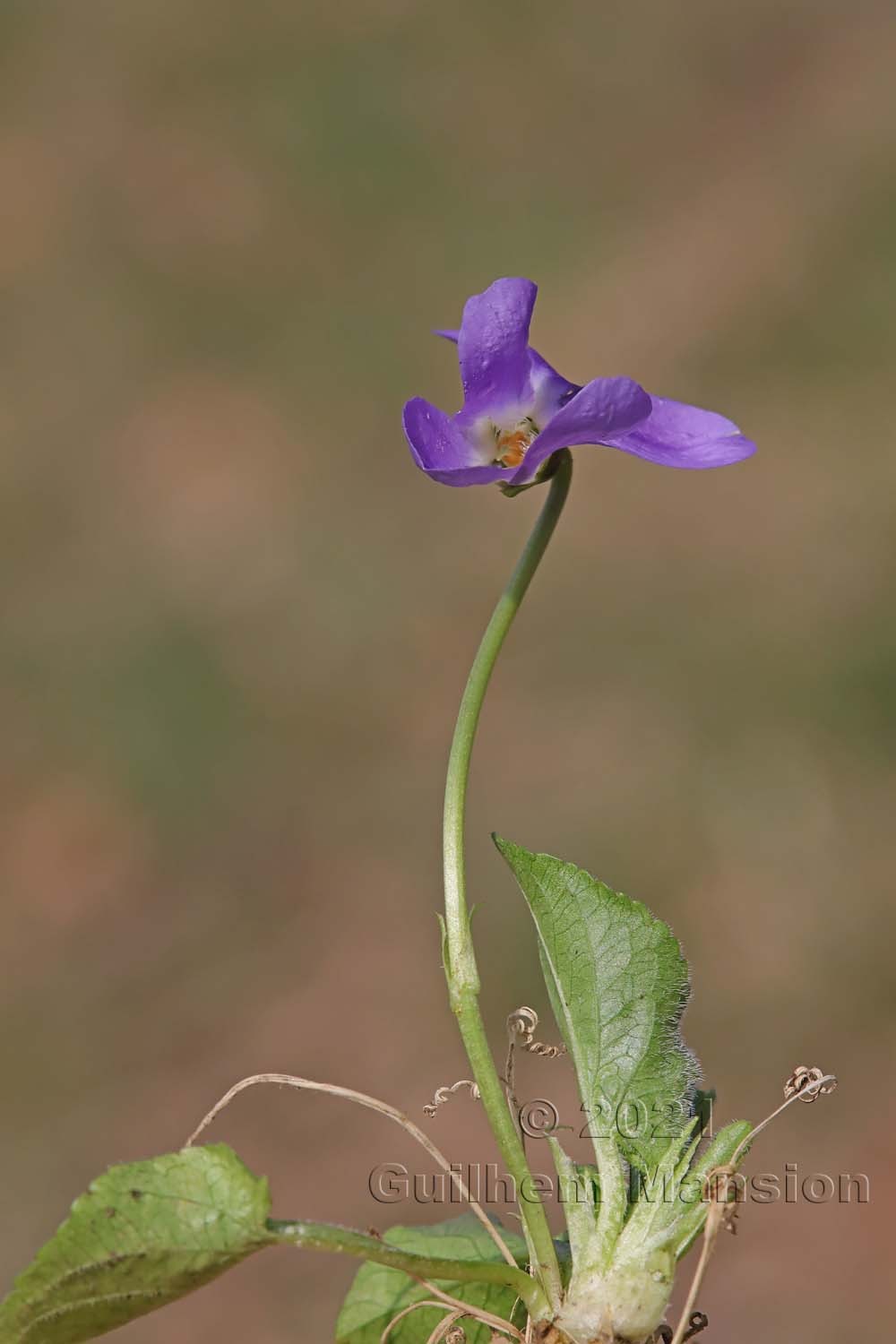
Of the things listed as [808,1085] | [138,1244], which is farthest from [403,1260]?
[808,1085]

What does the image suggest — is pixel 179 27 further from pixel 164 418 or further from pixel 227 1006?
pixel 227 1006

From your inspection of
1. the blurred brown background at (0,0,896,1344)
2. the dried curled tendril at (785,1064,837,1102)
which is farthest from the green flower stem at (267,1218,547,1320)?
the blurred brown background at (0,0,896,1344)

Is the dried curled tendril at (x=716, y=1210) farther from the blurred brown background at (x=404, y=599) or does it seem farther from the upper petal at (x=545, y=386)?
the blurred brown background at (x=404, y=599)

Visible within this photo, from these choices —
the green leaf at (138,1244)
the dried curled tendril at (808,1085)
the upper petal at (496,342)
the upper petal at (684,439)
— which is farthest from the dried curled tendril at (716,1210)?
the upper petal at (496,342)

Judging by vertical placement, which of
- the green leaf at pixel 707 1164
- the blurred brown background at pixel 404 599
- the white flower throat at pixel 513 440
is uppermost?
the blurred brown background at pixel 404 599

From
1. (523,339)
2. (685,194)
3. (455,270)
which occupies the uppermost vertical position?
(685,194)

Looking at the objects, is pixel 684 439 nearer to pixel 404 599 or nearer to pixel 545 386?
pixel 545 386

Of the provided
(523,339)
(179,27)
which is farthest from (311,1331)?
(179,27)

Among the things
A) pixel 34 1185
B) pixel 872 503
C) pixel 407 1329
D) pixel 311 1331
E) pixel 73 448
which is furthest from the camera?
pixel 73 448
